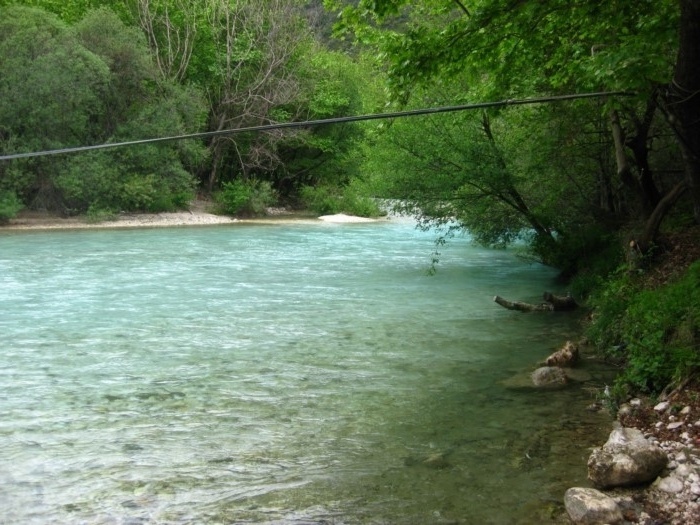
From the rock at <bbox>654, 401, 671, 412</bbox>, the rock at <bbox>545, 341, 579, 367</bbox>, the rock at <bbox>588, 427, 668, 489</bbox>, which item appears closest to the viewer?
the rock at <bbox>588, 427, 668, 489</bbox>

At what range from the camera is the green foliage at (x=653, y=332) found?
702 cm

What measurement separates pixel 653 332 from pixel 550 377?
4.19 feet

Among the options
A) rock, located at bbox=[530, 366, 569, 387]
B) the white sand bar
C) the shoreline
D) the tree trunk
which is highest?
the tree trunk

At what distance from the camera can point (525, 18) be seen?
7.99 metres

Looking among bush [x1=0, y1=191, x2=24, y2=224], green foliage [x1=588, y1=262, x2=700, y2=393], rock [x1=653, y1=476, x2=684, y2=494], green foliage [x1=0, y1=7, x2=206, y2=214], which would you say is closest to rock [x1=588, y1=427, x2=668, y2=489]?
rock [x1=653, y1=476, x2=684, y2=494]

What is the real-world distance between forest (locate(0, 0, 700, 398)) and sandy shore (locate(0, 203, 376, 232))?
769 mm

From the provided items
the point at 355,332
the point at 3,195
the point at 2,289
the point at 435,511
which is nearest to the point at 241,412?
the point at 435,511

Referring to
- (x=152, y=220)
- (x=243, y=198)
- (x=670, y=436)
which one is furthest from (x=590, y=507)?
(x=243, y=198)

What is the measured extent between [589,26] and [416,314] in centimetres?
614

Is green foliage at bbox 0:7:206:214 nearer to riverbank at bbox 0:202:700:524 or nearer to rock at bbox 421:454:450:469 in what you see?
riverbank at bbox 0:202:700:524

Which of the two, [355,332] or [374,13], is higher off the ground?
[374,13]

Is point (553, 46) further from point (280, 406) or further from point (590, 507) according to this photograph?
point (590, 507)

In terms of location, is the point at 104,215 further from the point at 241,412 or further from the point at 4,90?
the point at 241,412

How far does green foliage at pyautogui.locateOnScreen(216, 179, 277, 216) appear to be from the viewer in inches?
A: 1668
